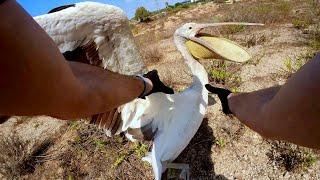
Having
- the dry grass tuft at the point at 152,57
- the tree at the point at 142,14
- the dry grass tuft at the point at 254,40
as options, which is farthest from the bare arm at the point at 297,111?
the tree at the point at 142,14

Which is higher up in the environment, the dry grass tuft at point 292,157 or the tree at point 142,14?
the dry grass tuft at point 292,157

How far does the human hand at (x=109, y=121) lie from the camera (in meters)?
4.18

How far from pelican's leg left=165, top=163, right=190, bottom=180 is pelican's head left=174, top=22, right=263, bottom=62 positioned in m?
1.10

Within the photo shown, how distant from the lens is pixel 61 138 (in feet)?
17.1

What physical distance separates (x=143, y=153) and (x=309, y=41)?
9.63 ft

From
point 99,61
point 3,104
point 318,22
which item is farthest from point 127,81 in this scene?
point 318,22

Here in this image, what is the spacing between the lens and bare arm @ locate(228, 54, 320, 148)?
135 centimetres

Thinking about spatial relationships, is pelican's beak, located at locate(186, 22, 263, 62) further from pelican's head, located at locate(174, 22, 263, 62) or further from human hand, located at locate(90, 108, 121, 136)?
human hand, located at locate(90, 108, 121, 136)

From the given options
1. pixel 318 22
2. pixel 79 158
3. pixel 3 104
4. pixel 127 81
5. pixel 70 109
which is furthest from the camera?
pixel 318 22

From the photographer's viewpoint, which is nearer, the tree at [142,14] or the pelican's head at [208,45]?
the pelican's head at [208,45]

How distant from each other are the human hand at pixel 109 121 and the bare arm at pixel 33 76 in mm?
2214

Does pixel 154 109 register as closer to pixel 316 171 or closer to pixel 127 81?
pixel 316 171

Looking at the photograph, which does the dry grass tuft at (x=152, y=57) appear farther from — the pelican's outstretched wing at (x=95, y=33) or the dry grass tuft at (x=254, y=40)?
the pelican's outstretched wing at (x=95, y=33)

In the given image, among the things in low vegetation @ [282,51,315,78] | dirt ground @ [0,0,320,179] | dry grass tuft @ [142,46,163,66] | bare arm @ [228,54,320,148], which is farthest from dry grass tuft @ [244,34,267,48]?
bare arm @ [228,54,320,148]
